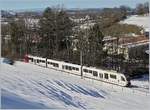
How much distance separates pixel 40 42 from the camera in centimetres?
1964

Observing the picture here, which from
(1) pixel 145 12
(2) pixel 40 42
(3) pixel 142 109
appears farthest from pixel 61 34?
(3) pixel 142 109

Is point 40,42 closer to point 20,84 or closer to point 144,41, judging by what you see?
point 144,41

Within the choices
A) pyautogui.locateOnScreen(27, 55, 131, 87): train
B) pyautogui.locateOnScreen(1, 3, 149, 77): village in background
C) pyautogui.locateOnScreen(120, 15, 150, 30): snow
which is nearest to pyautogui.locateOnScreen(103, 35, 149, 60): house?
pyautogui.locateOnScreen(1, 3, 149, 77): village in background

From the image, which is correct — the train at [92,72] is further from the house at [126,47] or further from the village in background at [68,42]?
the house at [126,47]

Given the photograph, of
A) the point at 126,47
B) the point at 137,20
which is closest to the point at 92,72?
the point at 126,47

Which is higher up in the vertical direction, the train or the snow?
the snow

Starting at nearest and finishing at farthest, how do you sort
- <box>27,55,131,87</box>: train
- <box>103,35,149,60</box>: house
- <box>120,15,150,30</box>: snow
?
<box>27,55,131,87</box>: train < <box>103,35,149,60</box>: house < <box>120,15,150,30</box>: snow

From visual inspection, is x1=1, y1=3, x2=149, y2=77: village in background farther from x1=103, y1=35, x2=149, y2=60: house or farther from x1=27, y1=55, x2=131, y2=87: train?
x1=27, y1=55, x2=131, y2=87: train

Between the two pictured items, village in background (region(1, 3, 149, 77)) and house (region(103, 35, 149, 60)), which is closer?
village in background (region(1, 3, 149, 77))

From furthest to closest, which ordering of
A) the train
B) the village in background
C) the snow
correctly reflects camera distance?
the snow < the village in background < the train

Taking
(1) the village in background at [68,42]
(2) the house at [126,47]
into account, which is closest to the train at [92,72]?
(1) the village in background at [68,42]

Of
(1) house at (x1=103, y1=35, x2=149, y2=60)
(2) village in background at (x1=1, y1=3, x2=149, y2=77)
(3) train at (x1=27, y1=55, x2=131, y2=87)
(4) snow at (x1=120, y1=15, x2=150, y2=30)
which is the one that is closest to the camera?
(3) train at (x1=27, y1=55, x2=131, y2=87)

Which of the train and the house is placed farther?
the house

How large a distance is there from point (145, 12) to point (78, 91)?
79.0ft
